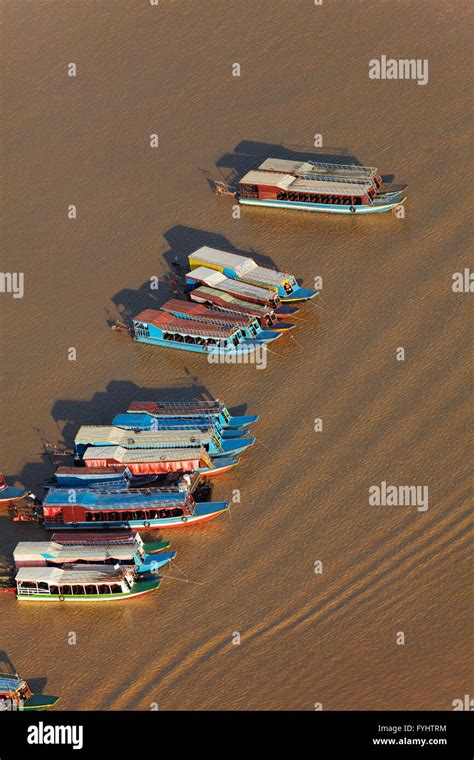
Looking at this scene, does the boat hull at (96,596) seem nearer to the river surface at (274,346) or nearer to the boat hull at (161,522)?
the river surface at (274,346)

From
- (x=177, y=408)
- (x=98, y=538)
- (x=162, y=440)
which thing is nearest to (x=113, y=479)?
(x=162, y=440)

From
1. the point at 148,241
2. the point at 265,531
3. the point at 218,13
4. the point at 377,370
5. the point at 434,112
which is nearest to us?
the point at 265,531

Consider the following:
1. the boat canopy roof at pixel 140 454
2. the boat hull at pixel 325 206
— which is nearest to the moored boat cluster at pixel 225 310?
the boat hull at pixel 325 206

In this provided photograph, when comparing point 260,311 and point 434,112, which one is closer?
point 260,311

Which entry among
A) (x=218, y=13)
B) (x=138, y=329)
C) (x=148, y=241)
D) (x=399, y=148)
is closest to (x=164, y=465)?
(x=138, y=329)

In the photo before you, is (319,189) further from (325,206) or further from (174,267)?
(174,267)

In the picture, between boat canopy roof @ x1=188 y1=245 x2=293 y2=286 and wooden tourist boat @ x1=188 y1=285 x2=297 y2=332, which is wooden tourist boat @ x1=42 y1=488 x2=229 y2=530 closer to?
wooden tourist boat @ x1=188 y1=285 x2=297 y2=332

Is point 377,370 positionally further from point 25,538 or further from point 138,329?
point 25,538
